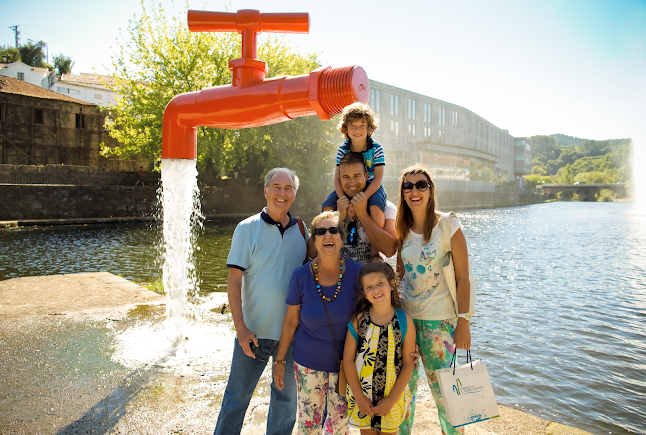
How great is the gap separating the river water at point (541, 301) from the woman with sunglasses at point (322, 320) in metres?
3.75

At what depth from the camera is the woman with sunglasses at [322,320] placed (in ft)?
8.38

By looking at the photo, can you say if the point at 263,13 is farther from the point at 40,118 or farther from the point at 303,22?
the point at 40,118

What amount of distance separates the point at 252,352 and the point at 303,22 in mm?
2387

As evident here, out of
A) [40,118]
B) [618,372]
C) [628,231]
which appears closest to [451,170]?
[628,231]

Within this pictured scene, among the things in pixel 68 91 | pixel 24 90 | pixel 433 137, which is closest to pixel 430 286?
pixel 24 90

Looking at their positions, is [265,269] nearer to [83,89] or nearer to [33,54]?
[83,89]

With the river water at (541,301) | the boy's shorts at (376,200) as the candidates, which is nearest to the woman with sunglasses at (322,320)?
the boy's shorts at (376,200)

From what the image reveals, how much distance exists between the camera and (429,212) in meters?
2.80

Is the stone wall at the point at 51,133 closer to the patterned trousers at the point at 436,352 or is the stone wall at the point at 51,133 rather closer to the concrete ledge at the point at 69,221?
the concrete ledge at the point at 69,221

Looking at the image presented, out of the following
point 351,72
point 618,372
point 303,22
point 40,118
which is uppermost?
point 40,118

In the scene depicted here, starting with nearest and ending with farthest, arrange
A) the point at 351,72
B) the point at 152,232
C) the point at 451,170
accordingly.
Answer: the point at 351,72 < the point at 152,232 < the point at 451,170

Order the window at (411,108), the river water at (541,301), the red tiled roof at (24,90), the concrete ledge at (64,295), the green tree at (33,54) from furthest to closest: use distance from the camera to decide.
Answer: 1. the green tree at (33,54)
2. the window at (411,108)
3. the red tiled roof at (24,90)
4. the concrete ledge at (64,295)
5. the river water at (541,301)

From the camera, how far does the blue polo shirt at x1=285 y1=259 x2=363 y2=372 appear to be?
2.56 m

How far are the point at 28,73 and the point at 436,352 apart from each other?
222ft
